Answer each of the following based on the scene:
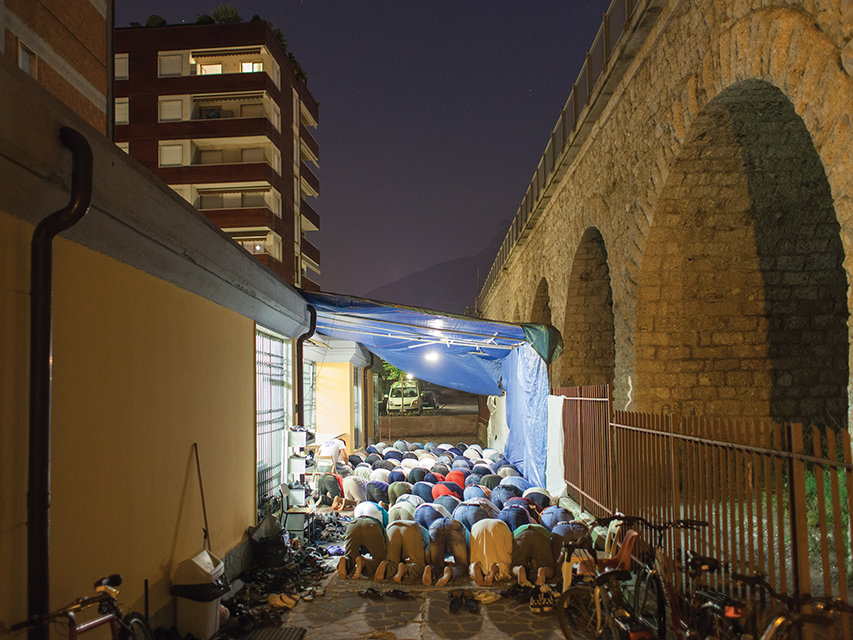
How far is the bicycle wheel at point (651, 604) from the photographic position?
4.70 metres

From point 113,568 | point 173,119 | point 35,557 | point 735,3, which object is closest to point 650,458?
point 735,3

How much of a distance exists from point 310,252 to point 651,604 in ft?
120

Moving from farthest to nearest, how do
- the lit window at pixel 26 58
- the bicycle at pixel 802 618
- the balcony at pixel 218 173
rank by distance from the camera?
the balcony at pixel 218 173
the lit window at pixel 26 58
the bicycle at pixel 802 618

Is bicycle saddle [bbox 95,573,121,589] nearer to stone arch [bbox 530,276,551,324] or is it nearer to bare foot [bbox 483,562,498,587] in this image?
bare foot [bbox 483,562,498,587]

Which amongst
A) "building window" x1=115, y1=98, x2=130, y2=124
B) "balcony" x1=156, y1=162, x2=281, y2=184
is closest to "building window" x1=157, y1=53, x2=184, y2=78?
"building window" x1=115, y1=98, x2=130, y2=124

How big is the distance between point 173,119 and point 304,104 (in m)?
9.05

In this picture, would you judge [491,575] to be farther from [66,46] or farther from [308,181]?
[308,181]

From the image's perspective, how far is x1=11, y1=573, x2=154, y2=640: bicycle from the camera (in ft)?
10.3

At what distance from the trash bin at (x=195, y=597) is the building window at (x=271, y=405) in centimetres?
305

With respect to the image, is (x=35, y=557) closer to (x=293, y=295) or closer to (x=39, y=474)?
(x=39, y=474)

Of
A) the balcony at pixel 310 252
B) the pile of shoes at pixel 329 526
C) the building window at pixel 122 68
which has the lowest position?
the pile of shoes at pixel 329 526

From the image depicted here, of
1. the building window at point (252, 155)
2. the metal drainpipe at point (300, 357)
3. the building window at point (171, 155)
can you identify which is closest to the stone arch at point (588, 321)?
the metal drainpipe at point (300, 357)

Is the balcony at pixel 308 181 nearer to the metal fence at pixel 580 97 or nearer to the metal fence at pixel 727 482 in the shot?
the metal fence at pixel 580 97

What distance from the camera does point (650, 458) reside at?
6.18m
